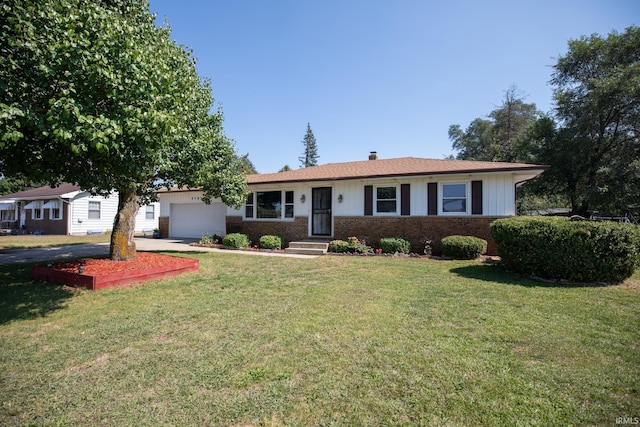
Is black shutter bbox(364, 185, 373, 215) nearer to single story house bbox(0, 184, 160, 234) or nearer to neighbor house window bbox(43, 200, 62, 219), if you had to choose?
single story house bbox(0, 184, 160, 234)

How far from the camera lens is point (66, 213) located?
21.6 m

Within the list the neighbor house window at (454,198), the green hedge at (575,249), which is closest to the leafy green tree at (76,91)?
the green hedge at (575,249)

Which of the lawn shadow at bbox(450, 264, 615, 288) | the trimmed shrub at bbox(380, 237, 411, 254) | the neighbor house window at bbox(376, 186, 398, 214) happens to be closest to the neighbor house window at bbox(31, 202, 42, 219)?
the neighbor house window at bbox(376, 186, 398, 214)

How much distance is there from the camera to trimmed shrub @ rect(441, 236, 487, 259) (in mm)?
9914

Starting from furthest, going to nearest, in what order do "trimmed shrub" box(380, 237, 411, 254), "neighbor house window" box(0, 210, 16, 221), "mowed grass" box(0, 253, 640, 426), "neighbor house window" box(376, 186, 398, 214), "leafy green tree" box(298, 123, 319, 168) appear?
"leafy green tree" box(298, 123, 319, 168) < "neighbor house window" box(0, 210, 16, 221) < "neighbor house window" box(376, 186, 398, 214) < "trimmed shrub" box(380, 237, 411, 254) < "mowed grass" box(0, 253, 640, 426)

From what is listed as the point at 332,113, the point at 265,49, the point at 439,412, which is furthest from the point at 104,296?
the point at 332,113

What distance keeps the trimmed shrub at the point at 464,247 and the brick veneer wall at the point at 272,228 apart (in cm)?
636

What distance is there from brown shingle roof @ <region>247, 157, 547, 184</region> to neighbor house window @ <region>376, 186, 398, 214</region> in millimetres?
761

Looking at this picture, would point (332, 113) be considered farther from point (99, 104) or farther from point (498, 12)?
point (99, 104)

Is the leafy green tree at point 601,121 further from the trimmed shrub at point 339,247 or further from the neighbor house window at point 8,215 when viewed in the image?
the neighbor house window at point 8,215

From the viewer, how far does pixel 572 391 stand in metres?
2.72

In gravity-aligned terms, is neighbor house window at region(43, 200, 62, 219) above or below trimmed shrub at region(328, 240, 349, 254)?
above

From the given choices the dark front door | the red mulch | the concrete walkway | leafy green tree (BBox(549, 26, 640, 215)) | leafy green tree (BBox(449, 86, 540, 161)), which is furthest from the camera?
leafy green tree (BBox(449, 86, 540, 161))

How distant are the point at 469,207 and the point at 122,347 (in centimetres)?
1131
